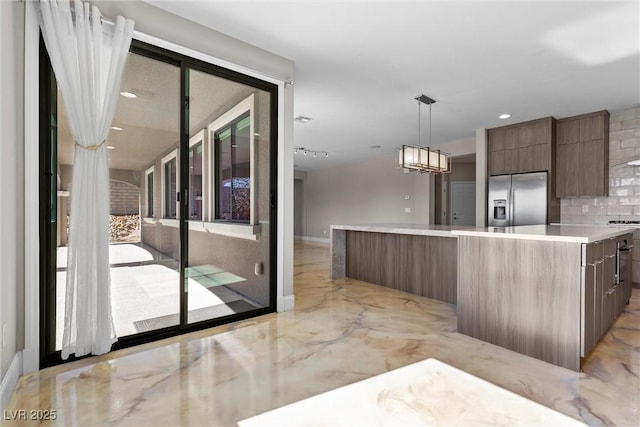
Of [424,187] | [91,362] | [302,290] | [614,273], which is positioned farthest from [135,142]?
[424,187]

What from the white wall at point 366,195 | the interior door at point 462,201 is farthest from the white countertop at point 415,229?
the interior door at point 462,201

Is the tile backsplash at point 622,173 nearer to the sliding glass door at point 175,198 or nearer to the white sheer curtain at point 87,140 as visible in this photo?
the sliding glass door at point 175,198

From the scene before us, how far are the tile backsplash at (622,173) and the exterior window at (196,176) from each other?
5.49 metres

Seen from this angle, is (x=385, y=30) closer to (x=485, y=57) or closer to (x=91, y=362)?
(x=485, y=57)

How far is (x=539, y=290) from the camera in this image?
2.12 m

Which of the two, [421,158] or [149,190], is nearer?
[149,190]

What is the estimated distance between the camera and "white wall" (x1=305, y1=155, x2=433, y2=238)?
761 cm

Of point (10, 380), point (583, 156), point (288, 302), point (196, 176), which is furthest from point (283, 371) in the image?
point (583, 156)

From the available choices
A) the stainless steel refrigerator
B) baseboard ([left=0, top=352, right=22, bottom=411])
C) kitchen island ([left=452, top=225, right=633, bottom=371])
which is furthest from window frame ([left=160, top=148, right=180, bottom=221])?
the stainless steel refrigerator

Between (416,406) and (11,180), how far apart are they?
2.51 m

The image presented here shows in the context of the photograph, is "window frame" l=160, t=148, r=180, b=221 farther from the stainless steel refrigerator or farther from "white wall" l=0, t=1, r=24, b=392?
the stainless steel refrigerator

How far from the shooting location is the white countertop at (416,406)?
1.49 m

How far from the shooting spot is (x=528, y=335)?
218 cm

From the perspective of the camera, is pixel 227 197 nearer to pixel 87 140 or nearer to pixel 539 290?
pixel 87 140
